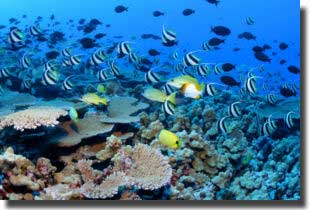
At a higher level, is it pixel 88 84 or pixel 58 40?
pixel 58 40

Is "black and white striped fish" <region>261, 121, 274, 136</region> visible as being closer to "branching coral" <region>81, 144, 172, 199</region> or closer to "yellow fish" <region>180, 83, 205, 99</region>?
"yellow fish" <region>180, 83, 205, 99</region>

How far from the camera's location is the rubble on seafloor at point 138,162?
10.2 feet

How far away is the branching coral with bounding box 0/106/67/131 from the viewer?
322 centimetres

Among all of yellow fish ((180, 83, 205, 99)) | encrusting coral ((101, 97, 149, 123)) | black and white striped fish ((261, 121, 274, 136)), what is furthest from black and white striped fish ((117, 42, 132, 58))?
black and white striped fish ((261, 121, 274, 136))

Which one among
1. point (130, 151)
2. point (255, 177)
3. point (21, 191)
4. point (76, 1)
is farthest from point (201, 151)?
point (76, 1)

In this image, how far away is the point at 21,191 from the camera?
10.4ft

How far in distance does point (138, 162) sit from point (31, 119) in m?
0.93

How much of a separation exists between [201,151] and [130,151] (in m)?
0.85

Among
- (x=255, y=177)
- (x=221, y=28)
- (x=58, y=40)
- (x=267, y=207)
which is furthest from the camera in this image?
(x=58, y=40)

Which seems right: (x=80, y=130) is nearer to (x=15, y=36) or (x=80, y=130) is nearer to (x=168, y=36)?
(x=168, y=36)

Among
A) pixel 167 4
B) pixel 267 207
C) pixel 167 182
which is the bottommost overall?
pixel 267 207

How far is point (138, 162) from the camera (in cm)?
321

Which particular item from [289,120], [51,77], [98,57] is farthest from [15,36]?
[289,120]

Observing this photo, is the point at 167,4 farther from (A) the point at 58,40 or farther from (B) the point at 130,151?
(B) the point at 130,151
